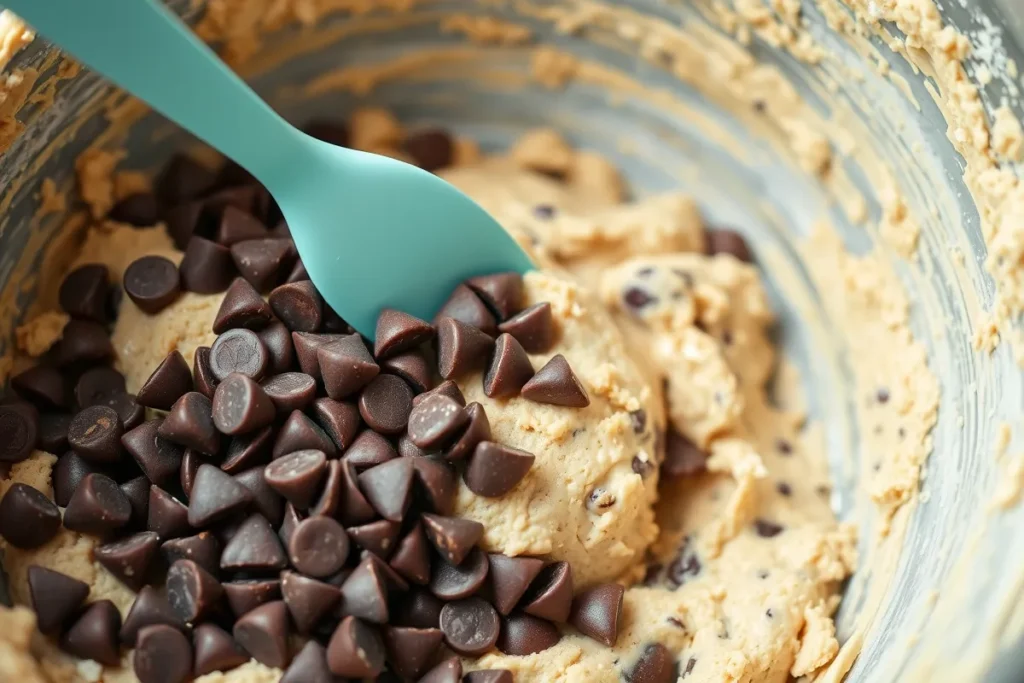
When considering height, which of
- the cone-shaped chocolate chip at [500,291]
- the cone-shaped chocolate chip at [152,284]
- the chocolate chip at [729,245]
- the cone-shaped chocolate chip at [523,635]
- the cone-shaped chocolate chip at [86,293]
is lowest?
the cone-shaped chocolate chip at [86,293]

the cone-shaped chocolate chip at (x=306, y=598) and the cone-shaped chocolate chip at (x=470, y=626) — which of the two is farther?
the cone-shaped chocolate chip at (x=470, y=626)

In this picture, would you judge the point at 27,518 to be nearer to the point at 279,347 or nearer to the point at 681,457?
the point at 279,347

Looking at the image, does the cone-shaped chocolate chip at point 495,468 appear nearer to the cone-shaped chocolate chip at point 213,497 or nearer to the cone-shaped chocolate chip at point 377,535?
the cone-shaped chocolate chip at point 377,535

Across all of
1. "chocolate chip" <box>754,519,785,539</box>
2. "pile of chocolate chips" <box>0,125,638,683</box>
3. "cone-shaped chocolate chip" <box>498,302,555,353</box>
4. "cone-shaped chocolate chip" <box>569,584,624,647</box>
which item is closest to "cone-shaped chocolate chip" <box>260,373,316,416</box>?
"pile of chocolate chips" <box>0,125,638,683</box>

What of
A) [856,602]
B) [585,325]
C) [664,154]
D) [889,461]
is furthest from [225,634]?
[664,154]

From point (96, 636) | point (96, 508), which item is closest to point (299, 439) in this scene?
point (96, 508)

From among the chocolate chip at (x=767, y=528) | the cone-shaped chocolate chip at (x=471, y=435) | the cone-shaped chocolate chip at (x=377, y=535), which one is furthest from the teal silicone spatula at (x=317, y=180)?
the chocolate chip at (x=767, y=528)

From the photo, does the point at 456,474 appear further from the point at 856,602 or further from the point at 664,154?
the point at 664,154
